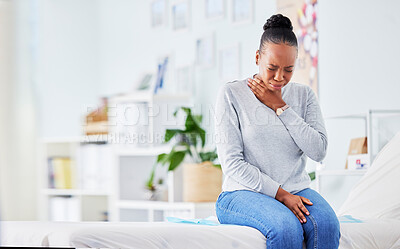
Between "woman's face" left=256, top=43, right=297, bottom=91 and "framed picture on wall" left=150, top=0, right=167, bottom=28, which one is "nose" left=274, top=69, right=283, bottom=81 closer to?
"woman's face" left=256, top=43, right=297, bottom=91

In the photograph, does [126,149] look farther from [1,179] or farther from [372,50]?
[372,50]

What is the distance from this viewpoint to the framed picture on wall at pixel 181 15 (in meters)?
3.62

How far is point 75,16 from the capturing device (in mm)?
4539

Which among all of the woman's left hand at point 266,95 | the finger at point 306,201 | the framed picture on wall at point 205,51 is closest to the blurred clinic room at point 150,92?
the framed picture on wall at point 205,51

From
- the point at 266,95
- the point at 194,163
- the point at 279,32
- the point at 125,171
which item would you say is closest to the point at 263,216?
the point at 266,95

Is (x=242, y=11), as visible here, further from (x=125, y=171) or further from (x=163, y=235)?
(x=163, y=235)

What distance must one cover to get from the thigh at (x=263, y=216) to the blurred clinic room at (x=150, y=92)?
0.66ft

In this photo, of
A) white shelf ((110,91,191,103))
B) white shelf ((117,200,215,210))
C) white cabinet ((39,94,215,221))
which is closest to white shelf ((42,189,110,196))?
white cabinet ((39,94,215,221))

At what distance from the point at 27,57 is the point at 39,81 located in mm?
225

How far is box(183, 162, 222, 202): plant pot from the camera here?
3061 millimetres

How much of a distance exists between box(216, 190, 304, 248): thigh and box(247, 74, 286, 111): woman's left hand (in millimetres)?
272

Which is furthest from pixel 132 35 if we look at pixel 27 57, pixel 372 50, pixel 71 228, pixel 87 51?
pixel 71 228

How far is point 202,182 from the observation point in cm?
307

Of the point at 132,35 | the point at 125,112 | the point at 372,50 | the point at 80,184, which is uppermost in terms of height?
the point at 132,35
